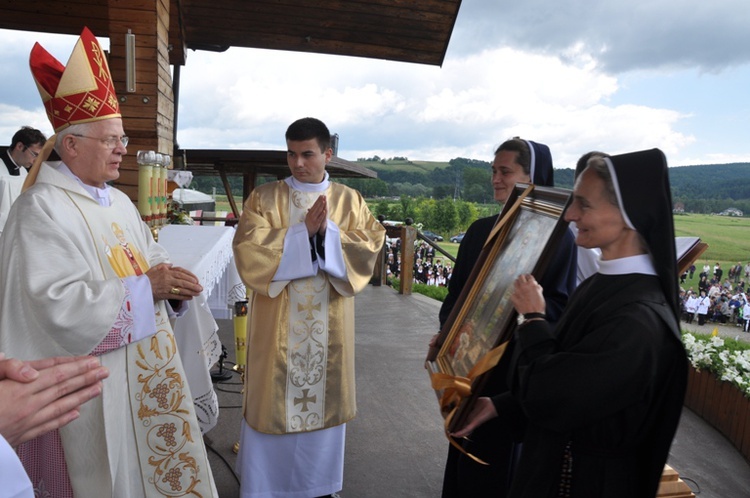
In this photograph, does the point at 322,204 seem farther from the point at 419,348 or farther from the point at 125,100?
the point at 419,348

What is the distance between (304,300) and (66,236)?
1400mm

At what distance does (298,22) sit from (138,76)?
10.8 feet

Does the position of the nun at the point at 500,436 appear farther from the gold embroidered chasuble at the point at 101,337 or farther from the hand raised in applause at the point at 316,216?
the gold embroidered chasuble at the point at 101,337

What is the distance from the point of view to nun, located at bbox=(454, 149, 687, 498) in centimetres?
138

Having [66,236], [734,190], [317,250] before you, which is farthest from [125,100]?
[734,190]

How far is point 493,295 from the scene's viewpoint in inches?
75.2

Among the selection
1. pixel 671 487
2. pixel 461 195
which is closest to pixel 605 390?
pixel 671 487

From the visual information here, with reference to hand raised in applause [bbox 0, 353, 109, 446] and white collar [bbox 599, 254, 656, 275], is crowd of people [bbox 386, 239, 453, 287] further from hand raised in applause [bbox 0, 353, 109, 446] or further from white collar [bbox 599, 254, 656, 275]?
hand raised in applause [bbox 0, 353, 109, 446]

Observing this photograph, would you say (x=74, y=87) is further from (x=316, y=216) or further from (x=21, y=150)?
(x=21, y=150)

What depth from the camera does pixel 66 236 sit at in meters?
1.92

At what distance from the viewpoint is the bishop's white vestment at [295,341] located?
303cm

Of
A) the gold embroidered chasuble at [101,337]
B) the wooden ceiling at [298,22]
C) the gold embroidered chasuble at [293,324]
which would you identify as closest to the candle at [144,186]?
the gold embroidered chasuble at [293,324]

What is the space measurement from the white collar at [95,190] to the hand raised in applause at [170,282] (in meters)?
0.37

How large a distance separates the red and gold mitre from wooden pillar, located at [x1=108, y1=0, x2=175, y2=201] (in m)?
2.91
